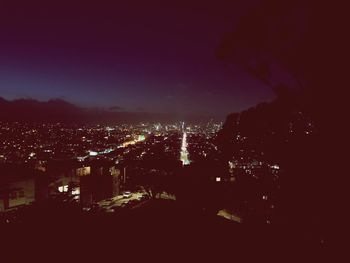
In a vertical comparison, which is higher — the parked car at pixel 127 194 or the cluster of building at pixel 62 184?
the cluster of building at pixel 62 184

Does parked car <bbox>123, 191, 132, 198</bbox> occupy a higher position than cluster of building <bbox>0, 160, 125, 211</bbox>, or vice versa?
cluster of building <bbox>0, 160, 125, 211</bbox>

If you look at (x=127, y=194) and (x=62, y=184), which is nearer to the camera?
(x=62, y=184)

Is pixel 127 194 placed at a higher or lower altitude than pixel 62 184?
lower

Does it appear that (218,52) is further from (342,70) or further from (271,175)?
(271,175)

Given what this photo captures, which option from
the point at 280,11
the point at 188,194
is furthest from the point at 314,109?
the point at 188,194

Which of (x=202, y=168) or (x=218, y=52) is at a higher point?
(x=218, y=52)

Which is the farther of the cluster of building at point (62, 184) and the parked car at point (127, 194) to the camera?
the parked car at point (127, 194)

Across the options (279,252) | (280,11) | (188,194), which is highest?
(280,11)

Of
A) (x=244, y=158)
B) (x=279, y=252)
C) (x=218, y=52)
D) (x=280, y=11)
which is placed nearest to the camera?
(x=280, y=11)

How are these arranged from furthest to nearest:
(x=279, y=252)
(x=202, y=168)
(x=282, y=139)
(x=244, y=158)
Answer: (x=202, y=168) → (x=244, y=158) → (x=282, y=139) → (x=279, y=252)

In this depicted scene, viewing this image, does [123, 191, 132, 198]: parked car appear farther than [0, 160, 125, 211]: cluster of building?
Yes

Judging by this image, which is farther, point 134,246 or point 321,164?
point 134,246
